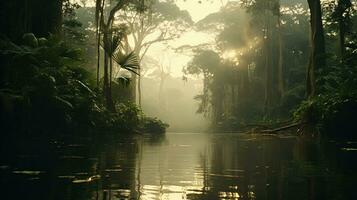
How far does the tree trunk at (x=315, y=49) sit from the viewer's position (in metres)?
16.0

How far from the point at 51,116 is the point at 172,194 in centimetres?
814

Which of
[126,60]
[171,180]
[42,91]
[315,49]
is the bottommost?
[171,180]

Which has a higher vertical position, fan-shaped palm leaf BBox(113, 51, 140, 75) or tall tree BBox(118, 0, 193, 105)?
tall tree BBox(118, 0, 193, 105)

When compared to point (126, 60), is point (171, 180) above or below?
below

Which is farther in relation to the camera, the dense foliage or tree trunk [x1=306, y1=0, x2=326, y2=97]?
tree trunk [x1=306, y1=0, x2=326, y2=97]

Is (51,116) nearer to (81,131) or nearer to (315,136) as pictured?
(81,131)

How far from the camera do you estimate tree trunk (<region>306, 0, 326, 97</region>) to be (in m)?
16.0

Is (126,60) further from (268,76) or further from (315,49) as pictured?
(268,76)

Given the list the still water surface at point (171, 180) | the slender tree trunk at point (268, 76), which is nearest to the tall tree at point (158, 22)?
the slender tree trunk at point (268, 76)

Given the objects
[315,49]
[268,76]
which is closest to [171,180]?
[315,49]

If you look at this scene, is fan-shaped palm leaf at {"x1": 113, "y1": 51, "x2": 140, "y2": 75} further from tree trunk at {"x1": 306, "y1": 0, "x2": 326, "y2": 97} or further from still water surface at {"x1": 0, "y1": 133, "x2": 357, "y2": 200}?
still water surface at {"x1": 0, "y1": 133, "x2": 357, "y2": 200}

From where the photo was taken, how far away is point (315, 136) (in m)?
13.1

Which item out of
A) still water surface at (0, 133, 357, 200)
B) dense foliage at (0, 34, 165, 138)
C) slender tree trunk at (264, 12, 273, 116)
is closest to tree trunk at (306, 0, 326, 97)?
dense foliage at (0, 34, 165, 138)

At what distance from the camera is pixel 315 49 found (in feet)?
53.4
